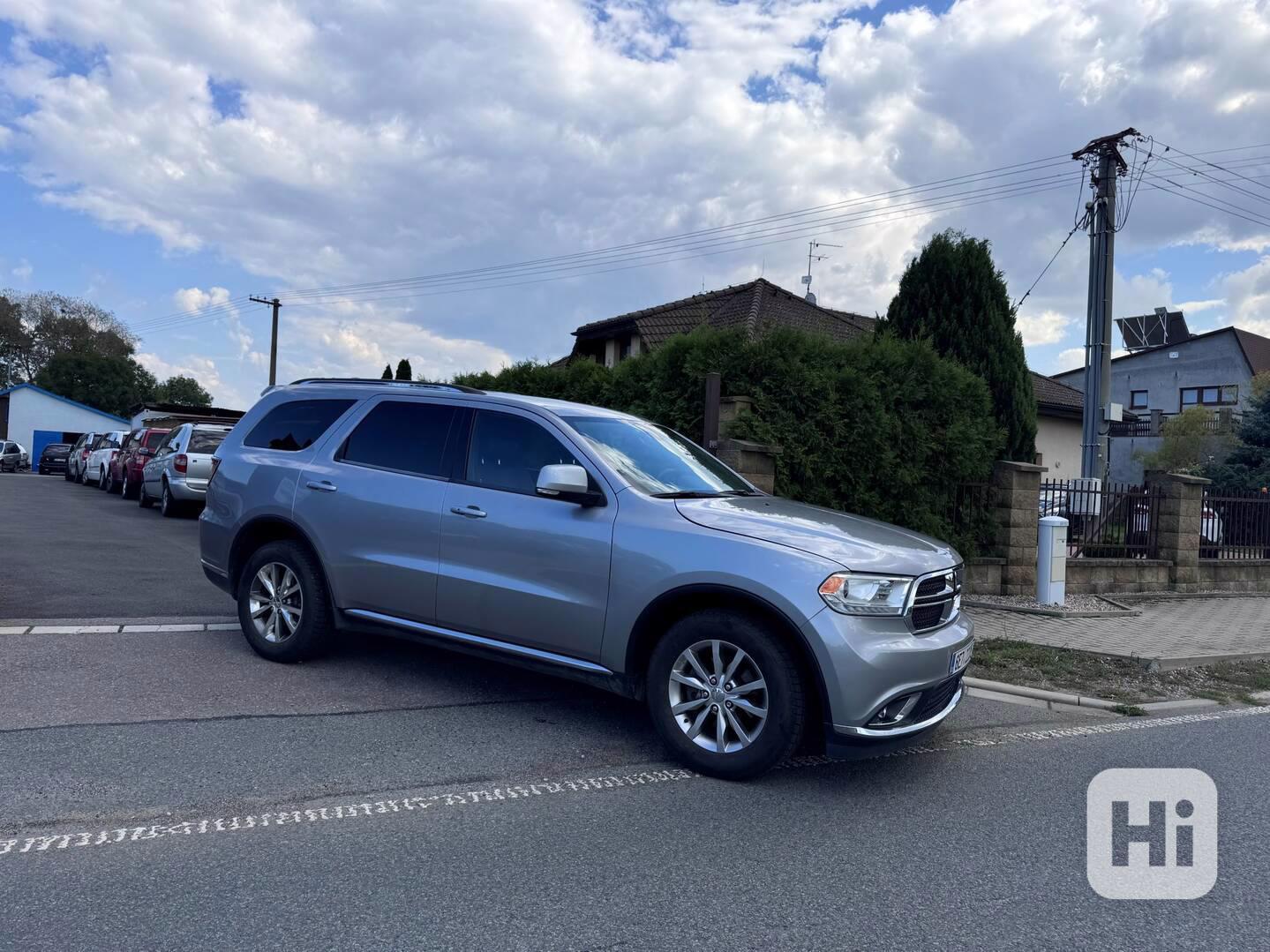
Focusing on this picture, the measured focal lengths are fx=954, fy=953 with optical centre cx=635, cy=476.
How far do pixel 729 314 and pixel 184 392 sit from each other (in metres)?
79.2

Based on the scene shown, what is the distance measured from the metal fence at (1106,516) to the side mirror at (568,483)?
9.54 m

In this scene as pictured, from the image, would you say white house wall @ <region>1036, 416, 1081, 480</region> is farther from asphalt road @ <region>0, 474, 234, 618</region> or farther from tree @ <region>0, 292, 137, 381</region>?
A: tree @ <region>0, 292, 137, 381</region>

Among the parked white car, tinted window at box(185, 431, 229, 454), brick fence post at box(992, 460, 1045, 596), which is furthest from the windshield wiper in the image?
the parked white car

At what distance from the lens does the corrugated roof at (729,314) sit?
966 inches

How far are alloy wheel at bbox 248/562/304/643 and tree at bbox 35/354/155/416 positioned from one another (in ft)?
252

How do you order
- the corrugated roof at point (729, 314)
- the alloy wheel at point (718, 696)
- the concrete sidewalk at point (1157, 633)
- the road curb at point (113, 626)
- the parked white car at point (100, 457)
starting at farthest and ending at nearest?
1. the parked white car at point (100, 457)
2. the corrugated roof at point (729, 314)
3. the concrete sidewalk at point (1157, 633)
4. the road curb at point (113, 626)
5. the alloy wheel at point (718, 696)

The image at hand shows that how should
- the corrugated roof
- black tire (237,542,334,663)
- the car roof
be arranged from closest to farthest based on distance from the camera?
the car roof, black tire (237,542,334,663), the corrugated roof

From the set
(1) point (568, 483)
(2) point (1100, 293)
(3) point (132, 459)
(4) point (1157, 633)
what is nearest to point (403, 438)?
(1) point (568, 483)

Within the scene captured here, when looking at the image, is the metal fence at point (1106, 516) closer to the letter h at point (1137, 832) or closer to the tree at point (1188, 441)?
the letter h at point (1137, 832)

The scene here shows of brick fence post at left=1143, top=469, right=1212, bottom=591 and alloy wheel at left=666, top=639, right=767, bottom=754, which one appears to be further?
brick fence post at left=1143, top=469, right=1212, bottom=591

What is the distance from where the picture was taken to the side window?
5414 mm

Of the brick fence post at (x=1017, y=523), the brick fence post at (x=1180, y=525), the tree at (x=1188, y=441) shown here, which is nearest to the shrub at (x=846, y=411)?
the brick fence post at (x=1017, y=523)

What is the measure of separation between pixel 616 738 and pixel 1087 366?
16.7 meters

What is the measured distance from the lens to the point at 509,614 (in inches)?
205
